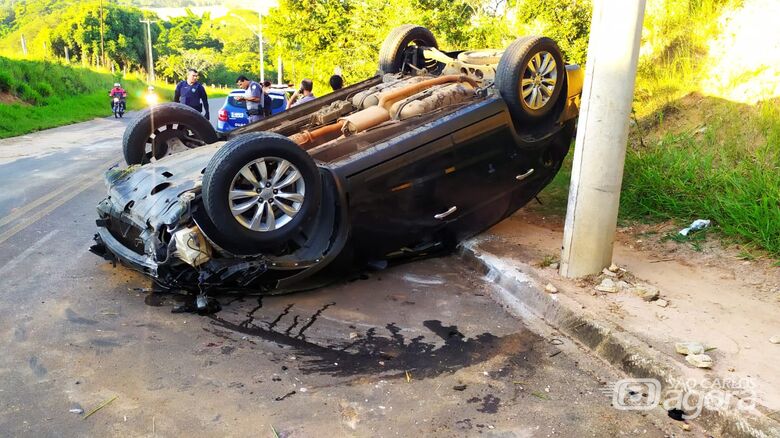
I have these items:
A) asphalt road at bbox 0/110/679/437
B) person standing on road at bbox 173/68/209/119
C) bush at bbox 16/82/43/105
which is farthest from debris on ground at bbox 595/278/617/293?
bush at bbox 16/82/43/105

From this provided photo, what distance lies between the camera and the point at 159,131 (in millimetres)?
6094

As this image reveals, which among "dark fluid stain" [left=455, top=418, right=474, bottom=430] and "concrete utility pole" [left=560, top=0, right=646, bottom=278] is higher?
"concrete utility pole" [left=560, top=0, right=646, bottom=278]

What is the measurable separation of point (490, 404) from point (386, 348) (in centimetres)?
89

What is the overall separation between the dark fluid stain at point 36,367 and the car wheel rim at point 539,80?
14.0 ft

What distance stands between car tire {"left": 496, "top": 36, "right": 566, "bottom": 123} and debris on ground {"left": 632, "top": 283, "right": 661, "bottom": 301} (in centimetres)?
191

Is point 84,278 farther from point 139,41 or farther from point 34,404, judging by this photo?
point 139,41

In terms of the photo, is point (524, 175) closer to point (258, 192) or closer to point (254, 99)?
point (258, 192)

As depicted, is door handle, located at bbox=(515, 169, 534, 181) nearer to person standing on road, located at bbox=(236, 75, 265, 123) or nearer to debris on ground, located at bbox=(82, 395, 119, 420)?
debris on ground, located at bbox=(82, 395, 119, 420)

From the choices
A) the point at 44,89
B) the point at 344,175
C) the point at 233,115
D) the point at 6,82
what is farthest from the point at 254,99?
the point at 44,89

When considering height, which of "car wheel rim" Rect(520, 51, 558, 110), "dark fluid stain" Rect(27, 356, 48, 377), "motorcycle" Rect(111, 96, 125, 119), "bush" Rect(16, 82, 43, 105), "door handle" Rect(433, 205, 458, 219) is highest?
"car wheel rim" Rect(520, 51, 558, 110)

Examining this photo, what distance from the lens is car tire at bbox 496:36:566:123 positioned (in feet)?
18.7

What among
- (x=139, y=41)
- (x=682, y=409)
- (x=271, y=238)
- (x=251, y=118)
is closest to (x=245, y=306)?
(x=271, y=238)

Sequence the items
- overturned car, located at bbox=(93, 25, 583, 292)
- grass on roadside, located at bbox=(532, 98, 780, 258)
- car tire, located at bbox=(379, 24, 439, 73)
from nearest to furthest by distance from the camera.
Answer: overturned car, located at bbox=(93, 25, 583, 292) → grass on roadside, located at bbox=(532, 98, 780, 258) → car tire, located at bbox=(379, 24, 439, 73)

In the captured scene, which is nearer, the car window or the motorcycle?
the car window
